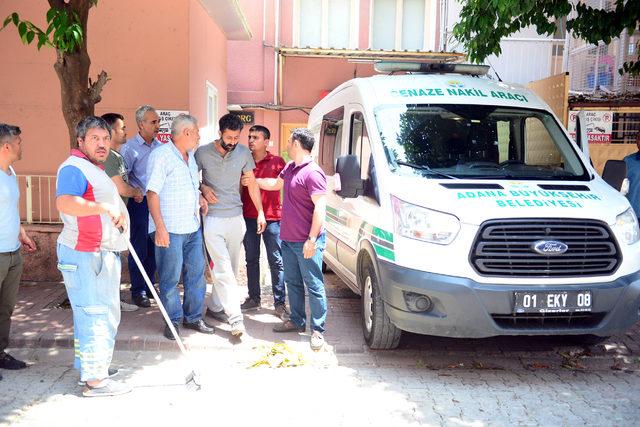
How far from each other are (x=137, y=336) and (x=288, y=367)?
4.97 ft

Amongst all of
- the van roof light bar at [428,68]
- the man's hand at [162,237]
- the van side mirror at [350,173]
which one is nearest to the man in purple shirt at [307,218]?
the van side mirror at [350,173]

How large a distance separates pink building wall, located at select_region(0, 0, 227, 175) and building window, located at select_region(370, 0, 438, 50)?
8.42 m

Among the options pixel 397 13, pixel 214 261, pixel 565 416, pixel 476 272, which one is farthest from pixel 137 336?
pixel 397 13

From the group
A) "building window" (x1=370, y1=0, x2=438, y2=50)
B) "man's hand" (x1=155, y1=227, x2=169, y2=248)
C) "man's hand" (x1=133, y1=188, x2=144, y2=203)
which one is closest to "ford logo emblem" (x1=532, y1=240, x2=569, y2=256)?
"man's hand" (x1=155, y1=227, x2=169, y2=248)

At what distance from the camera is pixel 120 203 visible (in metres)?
4.70

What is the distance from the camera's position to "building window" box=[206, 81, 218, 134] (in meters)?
10.9

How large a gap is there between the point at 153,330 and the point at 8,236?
5.55 feet

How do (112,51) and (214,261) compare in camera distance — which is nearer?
(214,261)

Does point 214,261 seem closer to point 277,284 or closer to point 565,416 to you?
point 277,284

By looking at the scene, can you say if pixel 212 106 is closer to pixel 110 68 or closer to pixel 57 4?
pixel 110 68

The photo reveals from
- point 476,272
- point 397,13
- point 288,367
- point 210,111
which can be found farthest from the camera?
point 397,13

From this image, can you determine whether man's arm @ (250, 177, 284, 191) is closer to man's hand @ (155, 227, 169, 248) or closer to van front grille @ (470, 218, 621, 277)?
man's hand @ (155, 227, 169, 248)

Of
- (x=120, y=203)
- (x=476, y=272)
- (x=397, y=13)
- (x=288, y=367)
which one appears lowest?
(x=288, y=367)

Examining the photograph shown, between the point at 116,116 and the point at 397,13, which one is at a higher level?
the point at 397,13
